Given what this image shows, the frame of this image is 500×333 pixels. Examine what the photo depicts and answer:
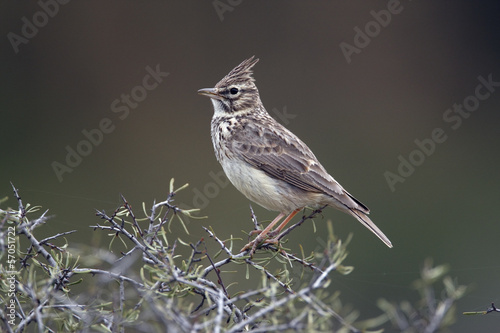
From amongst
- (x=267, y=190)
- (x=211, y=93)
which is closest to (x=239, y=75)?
(x=211, y=93)

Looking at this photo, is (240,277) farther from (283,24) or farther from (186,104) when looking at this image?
(283,24)

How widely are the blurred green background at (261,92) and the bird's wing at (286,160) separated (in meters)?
3.35

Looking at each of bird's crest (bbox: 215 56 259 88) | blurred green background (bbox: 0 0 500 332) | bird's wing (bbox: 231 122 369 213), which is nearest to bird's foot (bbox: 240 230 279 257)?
bird's wing (bbox: 231 122 369 213)

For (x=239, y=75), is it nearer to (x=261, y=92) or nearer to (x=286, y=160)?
(x=286, y=160)

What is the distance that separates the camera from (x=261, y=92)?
10.1 meters

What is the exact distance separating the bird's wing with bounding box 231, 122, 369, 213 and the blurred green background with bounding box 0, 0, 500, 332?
3.35 metres

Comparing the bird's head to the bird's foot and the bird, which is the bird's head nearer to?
the bird

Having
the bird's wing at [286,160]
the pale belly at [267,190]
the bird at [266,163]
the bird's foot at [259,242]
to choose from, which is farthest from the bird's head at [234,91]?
the bird's foot at [259,242]

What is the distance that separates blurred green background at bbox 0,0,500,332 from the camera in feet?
31.1

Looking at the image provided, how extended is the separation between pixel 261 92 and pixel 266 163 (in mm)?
4787

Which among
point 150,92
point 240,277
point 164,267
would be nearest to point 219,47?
point 150,92

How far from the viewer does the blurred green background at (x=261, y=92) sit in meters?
9.49

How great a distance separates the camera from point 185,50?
10180mm

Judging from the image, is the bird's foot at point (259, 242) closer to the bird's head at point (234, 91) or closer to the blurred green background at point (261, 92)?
the bird's head at point (234, 91)
